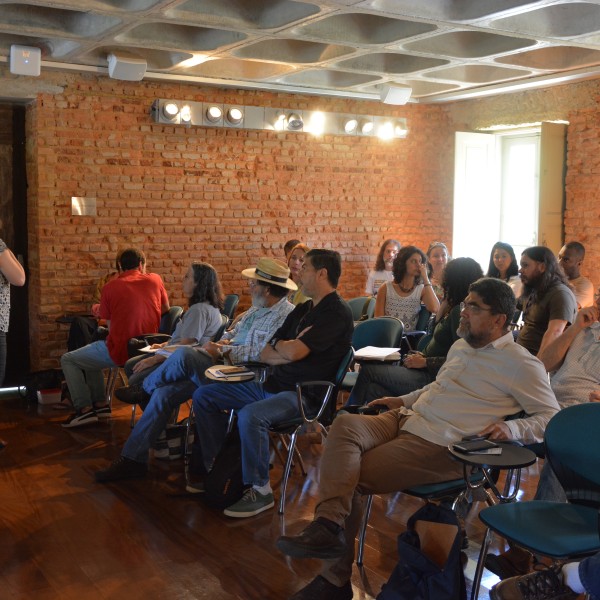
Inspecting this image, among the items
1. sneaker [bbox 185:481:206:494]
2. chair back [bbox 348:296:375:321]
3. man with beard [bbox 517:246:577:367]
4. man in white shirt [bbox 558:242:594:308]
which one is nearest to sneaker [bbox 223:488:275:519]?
sneaker [bbox 185:481:206:494]

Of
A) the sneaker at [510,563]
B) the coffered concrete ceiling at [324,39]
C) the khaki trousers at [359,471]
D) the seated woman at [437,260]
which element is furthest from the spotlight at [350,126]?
the sneaker at [510,563]

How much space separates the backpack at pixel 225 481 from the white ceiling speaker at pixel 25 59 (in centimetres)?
416

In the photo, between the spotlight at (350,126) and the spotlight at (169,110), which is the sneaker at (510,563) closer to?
the spotlight at (169,110)

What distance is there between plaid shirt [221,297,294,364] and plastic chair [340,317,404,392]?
80 centimetres

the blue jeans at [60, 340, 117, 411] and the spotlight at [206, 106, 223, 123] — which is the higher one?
the spotlight at [206, 106, 223, 123]

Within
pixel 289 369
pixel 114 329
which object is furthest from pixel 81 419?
pixel 289 369

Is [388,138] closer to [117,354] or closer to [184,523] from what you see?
[117,354]

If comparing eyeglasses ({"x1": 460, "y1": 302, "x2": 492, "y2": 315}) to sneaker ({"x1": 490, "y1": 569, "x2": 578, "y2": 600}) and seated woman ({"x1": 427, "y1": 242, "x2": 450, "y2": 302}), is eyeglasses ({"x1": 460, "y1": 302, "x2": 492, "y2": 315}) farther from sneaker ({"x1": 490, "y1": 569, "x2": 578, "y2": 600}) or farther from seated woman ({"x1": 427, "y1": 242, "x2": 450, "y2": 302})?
seated woman ({"x1": 427, "y1": 242, "x2": 450, "y2": 302})

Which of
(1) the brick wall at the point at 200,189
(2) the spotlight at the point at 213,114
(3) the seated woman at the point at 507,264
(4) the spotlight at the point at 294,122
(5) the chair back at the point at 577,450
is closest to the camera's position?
(5) the chair back at the point at 577,450

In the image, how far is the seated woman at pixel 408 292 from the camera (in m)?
6.94

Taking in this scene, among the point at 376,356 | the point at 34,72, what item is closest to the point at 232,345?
the point at 376,356

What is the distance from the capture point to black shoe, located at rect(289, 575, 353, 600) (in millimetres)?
3443

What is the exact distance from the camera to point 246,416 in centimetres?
451

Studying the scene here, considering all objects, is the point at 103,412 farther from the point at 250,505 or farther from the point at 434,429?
the point at 434,429
